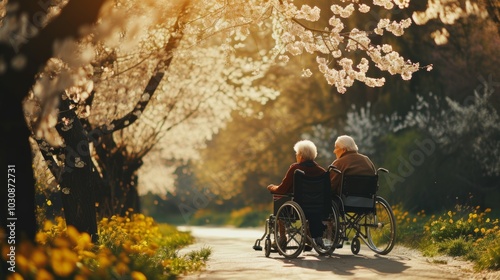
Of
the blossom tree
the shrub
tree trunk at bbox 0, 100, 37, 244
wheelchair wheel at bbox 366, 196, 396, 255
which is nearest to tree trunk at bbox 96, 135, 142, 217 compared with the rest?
the blossom tree

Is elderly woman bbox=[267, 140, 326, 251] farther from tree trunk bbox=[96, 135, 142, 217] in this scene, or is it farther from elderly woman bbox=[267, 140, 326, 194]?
tree trunk bbox=[96, 135, 142, 217]

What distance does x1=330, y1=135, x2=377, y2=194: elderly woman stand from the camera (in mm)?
12586

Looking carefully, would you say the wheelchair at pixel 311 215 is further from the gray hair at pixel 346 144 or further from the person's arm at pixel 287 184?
the gray hair at pixel 346 144

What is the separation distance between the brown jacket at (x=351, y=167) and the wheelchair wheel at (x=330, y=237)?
50cm

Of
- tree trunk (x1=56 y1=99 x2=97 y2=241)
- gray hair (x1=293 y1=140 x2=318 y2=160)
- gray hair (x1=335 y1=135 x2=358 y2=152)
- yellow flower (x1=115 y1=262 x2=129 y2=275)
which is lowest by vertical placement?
yellow flower (x1=115 y1=262 x2=129 y2=275)

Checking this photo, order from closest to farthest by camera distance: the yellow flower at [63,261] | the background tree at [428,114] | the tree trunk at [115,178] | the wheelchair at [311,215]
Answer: the yellow flower at [63,261] → the wheelchair at [311,215] → the tree trunk at [115,178] → the background tree at [428,114]

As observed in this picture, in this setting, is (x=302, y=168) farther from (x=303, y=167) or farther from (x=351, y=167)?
(x=351, y=167)

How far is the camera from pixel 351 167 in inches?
495

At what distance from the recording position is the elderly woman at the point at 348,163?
12.6 m

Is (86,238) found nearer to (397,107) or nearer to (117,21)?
(117,21)

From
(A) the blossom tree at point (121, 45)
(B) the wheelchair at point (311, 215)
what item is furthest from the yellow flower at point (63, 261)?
(B) the wheelchair at point (311, 215)

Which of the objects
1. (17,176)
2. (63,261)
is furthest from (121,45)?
(63,261)

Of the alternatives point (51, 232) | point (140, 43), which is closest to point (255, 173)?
point (140, 43)

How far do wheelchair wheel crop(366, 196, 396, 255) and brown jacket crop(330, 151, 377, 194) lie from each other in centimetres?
42
